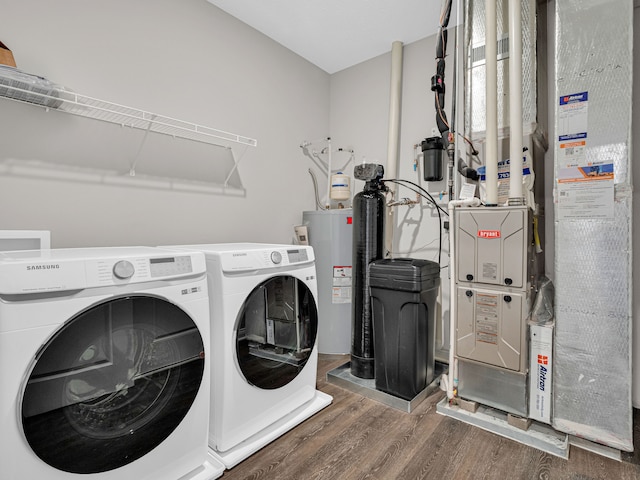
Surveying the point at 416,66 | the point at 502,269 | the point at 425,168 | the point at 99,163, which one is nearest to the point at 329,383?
the point at 502,269

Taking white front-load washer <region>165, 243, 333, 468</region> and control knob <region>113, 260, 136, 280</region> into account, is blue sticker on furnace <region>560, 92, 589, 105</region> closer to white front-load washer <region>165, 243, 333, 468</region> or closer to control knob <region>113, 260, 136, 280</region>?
white front-load washer <region>165, 243, 333, 468</region>

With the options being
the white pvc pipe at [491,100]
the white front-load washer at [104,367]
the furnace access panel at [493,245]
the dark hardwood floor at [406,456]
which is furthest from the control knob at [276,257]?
the white pvc pipe at [491,100]

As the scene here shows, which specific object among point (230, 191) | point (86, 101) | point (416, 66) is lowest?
point (230, 191)

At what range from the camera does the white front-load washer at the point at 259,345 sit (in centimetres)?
149

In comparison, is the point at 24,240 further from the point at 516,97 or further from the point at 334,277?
the point at 516,97

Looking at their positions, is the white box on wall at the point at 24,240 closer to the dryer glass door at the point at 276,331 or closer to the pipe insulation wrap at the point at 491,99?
the dryer glass door at the point at 276,331

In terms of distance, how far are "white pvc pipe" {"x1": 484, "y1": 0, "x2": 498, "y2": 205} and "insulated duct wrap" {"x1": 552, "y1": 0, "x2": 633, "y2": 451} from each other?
271mm

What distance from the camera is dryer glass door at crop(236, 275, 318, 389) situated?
61.9 inches

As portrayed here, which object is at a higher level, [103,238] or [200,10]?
[200,10]

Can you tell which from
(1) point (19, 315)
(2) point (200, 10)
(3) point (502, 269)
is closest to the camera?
(1) point (19, 315)

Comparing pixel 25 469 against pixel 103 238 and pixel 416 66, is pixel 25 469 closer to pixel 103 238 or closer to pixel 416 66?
pixel 103 238

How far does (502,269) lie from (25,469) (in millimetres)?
2002

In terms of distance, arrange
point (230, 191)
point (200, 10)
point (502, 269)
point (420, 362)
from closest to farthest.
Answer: point (502, 269) < point (420, 362) < point (200, 10) < point (230, 191)

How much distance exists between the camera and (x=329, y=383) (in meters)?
2.30
